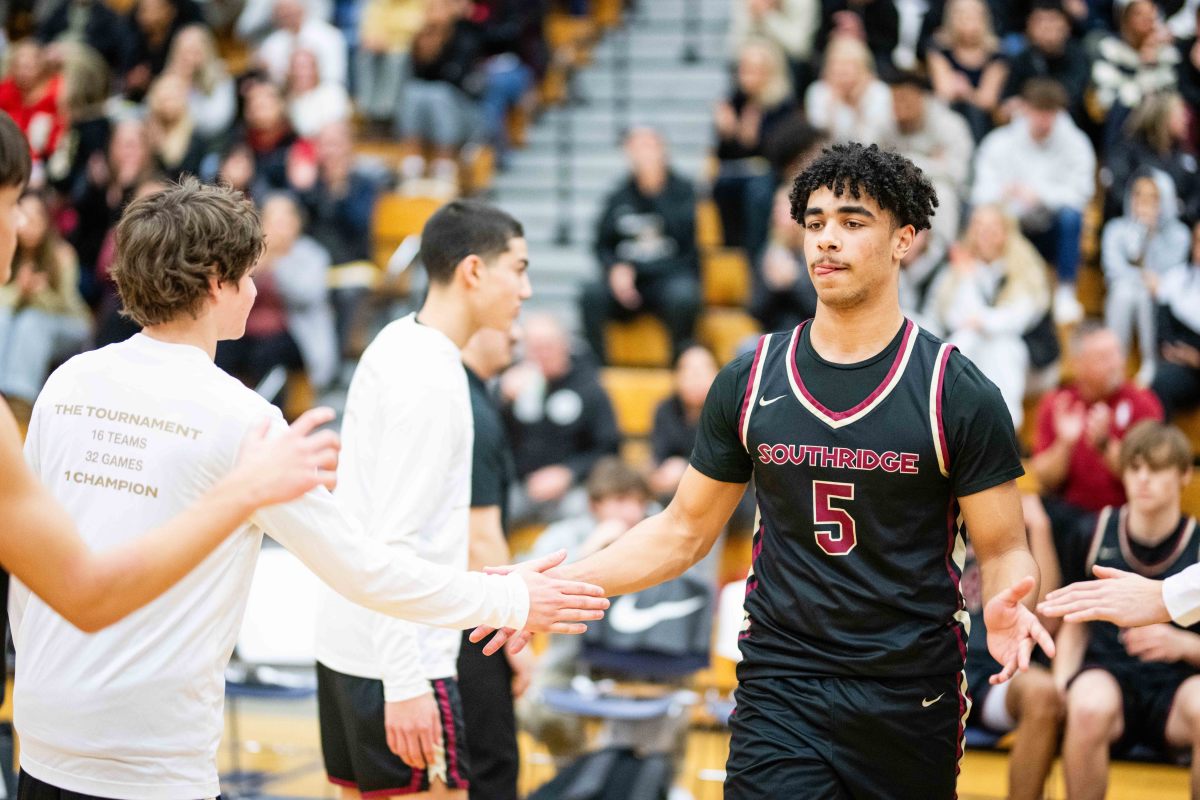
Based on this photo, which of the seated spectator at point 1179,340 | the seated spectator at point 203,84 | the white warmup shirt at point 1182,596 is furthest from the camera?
the seated spectator at point 203,84

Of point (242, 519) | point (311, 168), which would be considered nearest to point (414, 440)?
point (242, 519)

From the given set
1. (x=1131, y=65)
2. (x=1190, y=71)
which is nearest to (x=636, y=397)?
(x=1131, y=65)

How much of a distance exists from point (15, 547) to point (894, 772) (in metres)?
2.16

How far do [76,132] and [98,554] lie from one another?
10.3 meters

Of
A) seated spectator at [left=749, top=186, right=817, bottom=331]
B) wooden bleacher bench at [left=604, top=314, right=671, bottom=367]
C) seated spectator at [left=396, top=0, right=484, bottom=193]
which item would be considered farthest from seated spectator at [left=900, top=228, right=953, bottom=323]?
seated spectator at [left=396, top=0, right=484, bottom=193]

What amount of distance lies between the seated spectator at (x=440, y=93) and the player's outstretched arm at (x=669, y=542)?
Answer: 7.88m

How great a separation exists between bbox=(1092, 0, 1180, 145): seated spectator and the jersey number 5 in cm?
723

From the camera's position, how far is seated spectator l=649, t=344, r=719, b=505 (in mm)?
8438

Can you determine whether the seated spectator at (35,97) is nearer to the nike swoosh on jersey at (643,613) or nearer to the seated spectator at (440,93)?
the seated spectator at (440,93)

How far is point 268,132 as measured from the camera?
11117 mm

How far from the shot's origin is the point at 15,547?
101 inches

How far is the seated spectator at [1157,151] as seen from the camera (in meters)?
9.01

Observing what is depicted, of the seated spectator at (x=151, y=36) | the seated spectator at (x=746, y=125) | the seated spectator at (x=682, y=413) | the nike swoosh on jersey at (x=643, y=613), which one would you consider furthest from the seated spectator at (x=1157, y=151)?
the seated spectator at (x=151, y=36)

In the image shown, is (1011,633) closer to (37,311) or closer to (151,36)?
(37,311)
